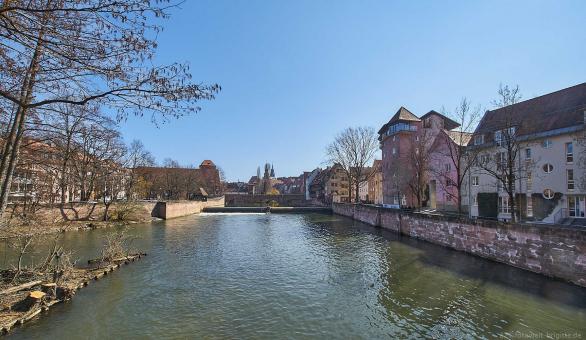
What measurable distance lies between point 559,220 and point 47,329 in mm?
31720

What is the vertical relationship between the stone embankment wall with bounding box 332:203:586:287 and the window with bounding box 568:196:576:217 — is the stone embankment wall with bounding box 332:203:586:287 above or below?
below

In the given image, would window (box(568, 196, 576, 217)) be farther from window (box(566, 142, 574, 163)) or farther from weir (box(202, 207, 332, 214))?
weir (box(202, 207, 332, 214))

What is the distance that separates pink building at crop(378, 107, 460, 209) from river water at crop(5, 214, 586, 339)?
61.1 ft

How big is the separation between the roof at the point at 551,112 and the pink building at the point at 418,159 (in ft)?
21.4

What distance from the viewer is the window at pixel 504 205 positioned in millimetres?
30453

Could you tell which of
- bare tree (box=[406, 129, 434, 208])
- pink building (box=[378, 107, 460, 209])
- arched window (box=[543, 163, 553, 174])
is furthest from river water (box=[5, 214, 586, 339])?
pink building (box=[378, 107, 460, 209])

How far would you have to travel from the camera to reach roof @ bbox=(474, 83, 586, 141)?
26000 millimetres

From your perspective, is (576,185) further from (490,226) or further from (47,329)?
(47,329)

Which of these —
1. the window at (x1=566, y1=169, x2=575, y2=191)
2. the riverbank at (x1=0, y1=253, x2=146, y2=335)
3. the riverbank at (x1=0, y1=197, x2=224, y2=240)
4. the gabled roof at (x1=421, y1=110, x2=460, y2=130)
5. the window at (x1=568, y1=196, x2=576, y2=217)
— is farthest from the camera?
the gabled roof at (x1=421, y1=110, x2=460, y2=130)

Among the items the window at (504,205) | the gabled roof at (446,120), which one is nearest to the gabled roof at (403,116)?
the gabled roof at (446,120)

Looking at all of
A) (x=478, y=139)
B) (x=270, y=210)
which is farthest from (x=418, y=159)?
(x=270, y=210)

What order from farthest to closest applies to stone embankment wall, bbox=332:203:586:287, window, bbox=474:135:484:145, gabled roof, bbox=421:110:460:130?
gabled roof, bbox=421:110:460:130
window, bbox=474:135:484:145
stone embankment wall, bbox=332:203:586:287

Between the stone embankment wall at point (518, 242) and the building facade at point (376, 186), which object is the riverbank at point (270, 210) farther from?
the stone embankment wall at point (518, 242)

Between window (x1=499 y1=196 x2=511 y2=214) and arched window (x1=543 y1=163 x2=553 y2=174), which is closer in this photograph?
arched window (x1=543 y1=163 x2=553 y2=174)
